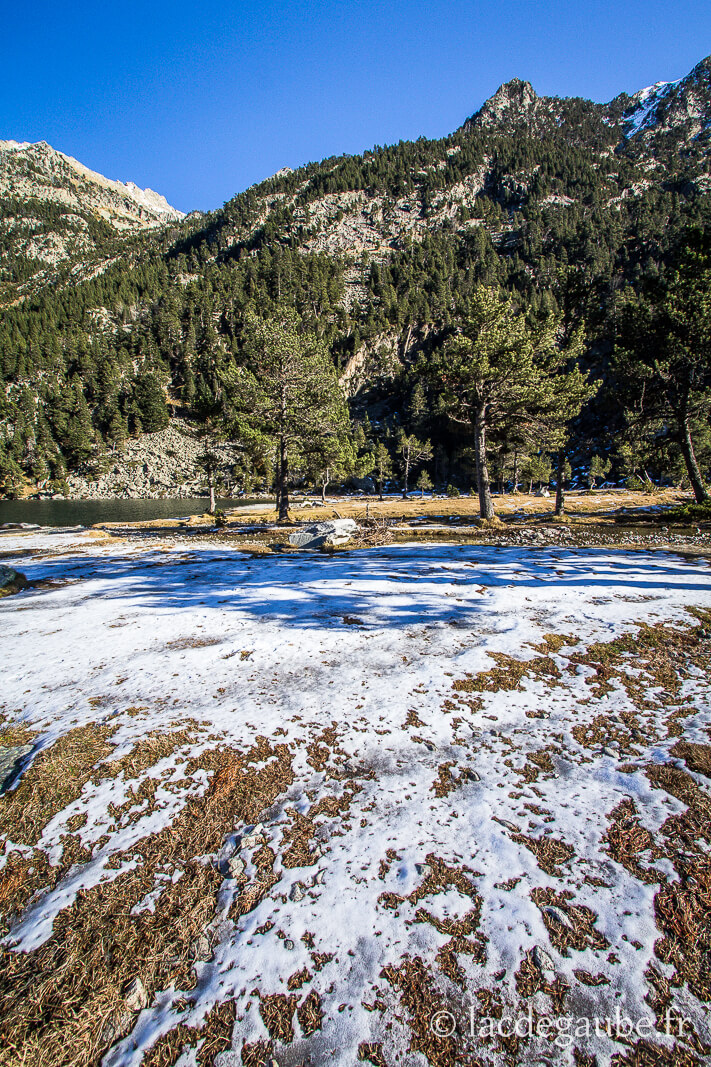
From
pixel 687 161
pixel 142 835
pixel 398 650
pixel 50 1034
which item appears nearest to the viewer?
pixel 50 1034

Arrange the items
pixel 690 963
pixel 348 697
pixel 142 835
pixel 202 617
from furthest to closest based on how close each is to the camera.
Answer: pixel 202 617 → pixel 348 697 → pixel 142 835 → pixel 690 963

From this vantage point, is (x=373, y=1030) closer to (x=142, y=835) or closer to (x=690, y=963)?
(x=690, y=963)

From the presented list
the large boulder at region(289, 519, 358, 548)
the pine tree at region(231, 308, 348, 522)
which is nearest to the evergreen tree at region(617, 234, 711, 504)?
the pine tree at region(231, 308, 348, 522)

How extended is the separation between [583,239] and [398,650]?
6372 inches

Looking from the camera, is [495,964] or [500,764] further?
[500,764]

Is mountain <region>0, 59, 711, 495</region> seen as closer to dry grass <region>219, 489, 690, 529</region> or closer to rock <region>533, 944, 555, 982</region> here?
dry grass <region>219, 489, 690, 529</region>

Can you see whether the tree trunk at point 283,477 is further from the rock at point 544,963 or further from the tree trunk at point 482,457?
the rock at point 544,963

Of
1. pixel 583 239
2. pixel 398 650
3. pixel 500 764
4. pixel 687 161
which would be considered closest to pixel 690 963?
pixel 500 764

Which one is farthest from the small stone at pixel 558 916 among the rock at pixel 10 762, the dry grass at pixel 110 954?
the rock at pixel 10 762

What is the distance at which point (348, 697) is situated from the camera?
15.4 feet

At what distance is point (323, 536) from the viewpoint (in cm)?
1669

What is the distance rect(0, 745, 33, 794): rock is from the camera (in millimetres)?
3467

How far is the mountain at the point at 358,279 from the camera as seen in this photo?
116625 millimetres

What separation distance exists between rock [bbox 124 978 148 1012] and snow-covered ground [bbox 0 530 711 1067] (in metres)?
0.01
